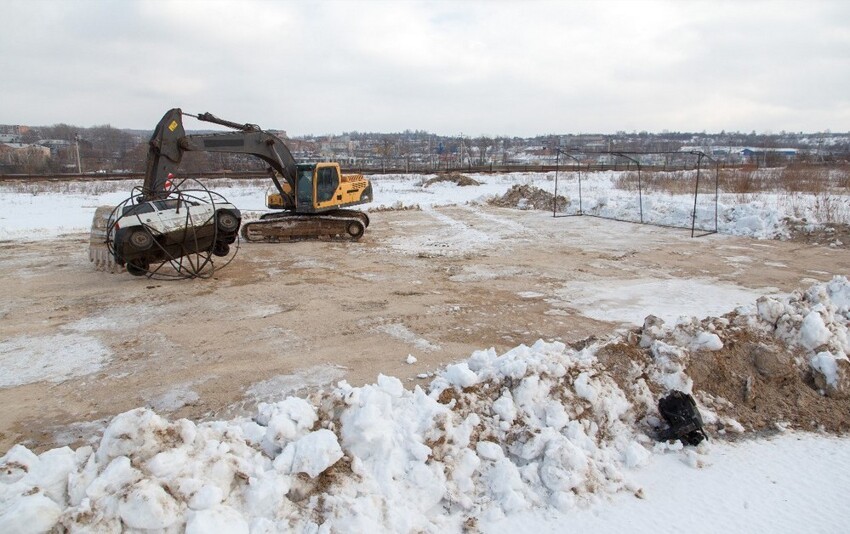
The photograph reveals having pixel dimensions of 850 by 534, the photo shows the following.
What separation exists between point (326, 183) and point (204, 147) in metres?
3.24

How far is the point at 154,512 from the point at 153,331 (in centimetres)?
490

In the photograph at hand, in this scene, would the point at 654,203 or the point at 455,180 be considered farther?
the point at 455,180

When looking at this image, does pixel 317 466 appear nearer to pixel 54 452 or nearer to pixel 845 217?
pixel 54 452

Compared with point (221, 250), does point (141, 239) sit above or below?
above

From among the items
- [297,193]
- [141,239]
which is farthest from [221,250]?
[297,193]

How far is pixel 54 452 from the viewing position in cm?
362

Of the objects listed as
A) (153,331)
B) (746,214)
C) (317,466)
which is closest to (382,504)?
(317,466)

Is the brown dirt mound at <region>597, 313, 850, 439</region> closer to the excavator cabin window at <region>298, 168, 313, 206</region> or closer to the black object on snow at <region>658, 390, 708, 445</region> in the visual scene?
the black object on snow at <region>658, 390, 708, 445</region>

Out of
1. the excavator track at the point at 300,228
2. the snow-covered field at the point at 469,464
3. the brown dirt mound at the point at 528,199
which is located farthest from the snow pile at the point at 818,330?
the brown dirt mound at the point at 528,199

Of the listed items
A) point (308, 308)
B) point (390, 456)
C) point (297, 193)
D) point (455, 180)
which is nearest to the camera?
point (390, 456)

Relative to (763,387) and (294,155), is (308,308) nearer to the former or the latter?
(763,387)

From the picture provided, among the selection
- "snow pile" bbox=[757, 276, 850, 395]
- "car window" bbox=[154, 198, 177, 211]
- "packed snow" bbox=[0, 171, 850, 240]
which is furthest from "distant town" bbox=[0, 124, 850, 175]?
"snow pile" bbox=[757, 276, 850, 395]

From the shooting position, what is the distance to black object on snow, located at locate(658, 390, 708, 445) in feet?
15.4

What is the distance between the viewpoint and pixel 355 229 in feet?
48.7
